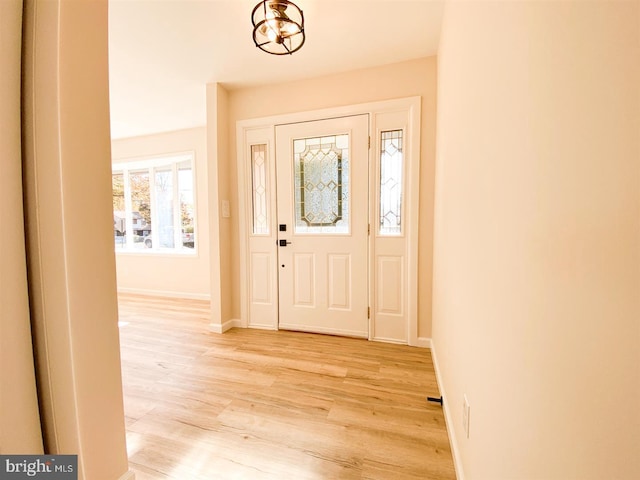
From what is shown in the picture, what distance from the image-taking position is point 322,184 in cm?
272

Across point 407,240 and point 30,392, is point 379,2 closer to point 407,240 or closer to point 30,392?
point 407,240

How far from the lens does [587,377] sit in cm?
40

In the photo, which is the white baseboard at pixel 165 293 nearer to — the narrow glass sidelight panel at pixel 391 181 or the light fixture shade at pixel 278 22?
the narrow glass sidelight panel at pixel 391 181

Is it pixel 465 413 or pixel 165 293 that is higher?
pixel 465 413

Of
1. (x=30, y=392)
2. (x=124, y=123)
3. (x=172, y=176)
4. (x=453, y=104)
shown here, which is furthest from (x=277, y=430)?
(x=124, y=123)

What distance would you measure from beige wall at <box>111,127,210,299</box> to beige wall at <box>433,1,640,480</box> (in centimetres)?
386

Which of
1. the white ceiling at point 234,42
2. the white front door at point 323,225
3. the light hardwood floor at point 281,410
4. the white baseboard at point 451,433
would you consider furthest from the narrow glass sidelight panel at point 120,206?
the white baseboard at point 451,433

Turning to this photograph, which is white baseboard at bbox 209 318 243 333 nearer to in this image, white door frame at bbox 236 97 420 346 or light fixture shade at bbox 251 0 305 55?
white door frame at bbox 236 97 420 346

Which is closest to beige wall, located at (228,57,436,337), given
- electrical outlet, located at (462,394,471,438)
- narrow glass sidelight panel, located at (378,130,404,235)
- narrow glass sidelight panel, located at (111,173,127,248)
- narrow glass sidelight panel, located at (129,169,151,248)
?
narrow glass sidelight panel, located at (378,130,404,235)

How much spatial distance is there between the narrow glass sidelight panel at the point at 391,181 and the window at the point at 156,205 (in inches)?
124

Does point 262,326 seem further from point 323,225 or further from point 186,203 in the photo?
point 186,203

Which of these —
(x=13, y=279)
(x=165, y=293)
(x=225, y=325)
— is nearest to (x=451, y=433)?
(x=13, y=279)

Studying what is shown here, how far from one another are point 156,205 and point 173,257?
3.25 ft

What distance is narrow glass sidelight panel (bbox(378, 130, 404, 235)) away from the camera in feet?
8.17
